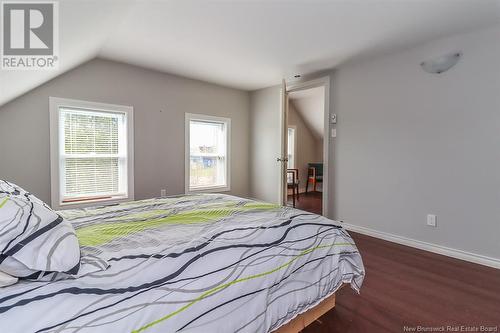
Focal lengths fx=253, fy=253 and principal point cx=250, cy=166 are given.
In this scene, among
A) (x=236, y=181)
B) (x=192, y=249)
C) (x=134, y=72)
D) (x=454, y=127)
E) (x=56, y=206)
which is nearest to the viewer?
(x=192, y=249)

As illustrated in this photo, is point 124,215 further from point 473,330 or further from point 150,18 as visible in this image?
point 473,330

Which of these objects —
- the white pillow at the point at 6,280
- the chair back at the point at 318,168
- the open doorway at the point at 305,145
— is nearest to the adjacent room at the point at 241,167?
the white pillow at the point at 6,280

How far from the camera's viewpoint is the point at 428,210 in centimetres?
293

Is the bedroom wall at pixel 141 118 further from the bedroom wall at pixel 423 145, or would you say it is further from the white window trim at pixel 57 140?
the bedroom wall at pixel 423 145

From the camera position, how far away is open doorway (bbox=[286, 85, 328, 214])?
646 centimetres

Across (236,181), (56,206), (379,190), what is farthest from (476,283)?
(56,206)

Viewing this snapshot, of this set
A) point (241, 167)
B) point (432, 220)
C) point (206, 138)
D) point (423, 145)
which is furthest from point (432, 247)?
point (206, 138)

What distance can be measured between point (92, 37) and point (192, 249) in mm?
2434

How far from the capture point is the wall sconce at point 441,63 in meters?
2.71

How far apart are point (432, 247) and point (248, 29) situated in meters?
3.15

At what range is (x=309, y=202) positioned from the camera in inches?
224

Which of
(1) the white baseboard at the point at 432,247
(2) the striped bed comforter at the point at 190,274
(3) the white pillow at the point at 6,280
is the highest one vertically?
(3) the white pillow at the point at 6,280

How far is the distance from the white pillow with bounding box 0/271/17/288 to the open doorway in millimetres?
5760

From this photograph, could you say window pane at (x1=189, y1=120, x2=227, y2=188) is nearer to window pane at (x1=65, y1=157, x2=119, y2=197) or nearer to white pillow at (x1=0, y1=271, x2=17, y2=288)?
window pane at (x1=65, y1=157, x2=119, y2=197)
